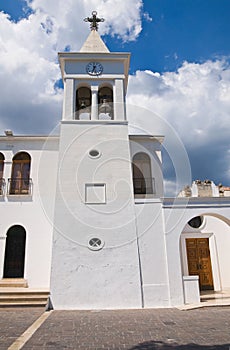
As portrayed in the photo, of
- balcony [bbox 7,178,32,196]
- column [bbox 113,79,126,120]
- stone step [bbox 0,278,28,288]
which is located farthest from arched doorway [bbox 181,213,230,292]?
balcony [bbox 7,178,32,196]

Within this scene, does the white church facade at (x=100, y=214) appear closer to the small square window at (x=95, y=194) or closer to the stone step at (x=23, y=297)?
the small square window at (x=95, y=194)

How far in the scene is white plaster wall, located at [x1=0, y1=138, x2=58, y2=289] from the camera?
1091 cm

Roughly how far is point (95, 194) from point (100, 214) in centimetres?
83

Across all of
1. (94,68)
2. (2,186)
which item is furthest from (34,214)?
(94,68)

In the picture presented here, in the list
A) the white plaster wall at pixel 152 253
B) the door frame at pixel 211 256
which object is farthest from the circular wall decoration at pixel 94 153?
the door frame at pixel 211 256

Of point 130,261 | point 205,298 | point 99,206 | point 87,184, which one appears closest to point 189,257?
point 205,298

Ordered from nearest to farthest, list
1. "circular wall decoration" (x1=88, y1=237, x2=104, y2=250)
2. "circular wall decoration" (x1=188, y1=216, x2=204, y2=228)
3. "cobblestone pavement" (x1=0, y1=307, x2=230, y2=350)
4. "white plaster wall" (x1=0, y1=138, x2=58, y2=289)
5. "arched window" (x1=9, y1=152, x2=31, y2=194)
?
"cobblestone pavement" (x1=0, y1=307, x2=230, y2=350), "circular wall decoration" (x1=88, y1=237, x2=104, y2=250), "white plaster wall" (x1=0, y1=138, x2=58, y2=289), "arched window" (x1=9, y1=152, x2=31, y2=194), "circular wall decoration" (x1=188, y1=216, x2=204, y2=228)

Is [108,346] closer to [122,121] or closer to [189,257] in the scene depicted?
[189,257]

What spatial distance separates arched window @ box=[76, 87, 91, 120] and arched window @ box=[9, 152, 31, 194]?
3.18 m

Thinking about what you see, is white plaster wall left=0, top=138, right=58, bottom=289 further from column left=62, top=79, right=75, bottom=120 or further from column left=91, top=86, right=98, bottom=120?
column left=91, top=86, right=98, bottom=120

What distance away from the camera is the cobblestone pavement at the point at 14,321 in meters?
5.72

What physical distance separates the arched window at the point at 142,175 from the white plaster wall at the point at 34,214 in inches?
150

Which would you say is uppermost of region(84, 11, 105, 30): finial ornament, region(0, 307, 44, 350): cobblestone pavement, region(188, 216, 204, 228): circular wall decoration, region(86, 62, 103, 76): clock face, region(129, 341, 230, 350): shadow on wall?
region(84, 11, 105, 30): finial ornament

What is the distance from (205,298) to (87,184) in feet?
20.3
